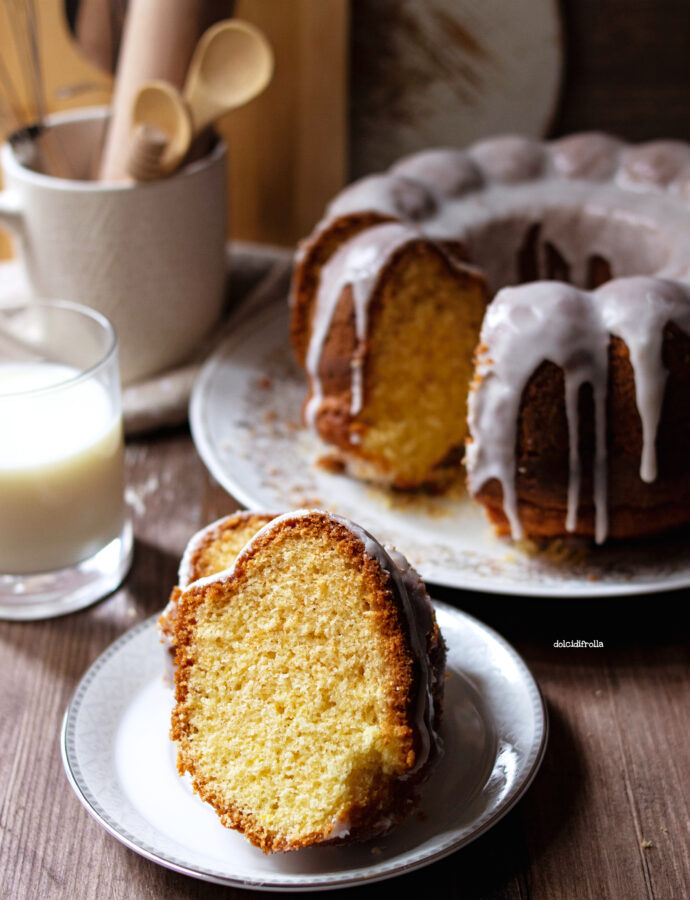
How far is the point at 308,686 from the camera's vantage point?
108 cm

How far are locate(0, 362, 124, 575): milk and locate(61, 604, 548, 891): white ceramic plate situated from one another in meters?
0.22

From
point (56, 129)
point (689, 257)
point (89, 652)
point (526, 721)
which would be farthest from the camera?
point (56, 129)

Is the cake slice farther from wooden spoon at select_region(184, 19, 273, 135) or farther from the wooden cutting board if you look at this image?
the wooden cutting board

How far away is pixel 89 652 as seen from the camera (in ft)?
4.85

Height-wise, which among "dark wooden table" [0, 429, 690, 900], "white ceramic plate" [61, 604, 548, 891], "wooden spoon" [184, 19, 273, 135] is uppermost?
"wooden spoon" [184, 19, 273, 135]

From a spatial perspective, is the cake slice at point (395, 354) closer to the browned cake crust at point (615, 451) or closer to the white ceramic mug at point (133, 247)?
the browned cake crust at point (615, 451)

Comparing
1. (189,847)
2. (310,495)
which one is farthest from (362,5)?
(189,847)

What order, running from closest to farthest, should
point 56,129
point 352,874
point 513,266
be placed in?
point 352,874
point 513,266
point 56,129

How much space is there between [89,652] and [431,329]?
74 cm

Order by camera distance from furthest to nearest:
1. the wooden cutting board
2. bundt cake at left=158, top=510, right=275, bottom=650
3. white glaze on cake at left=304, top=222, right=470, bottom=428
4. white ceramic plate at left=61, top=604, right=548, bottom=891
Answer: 1. the wooden cutting board
2. white glaze on cake at left=304, top=222, right=470, bottom=428
3. bundt cake at left=158, top=510, right=275, bottom=650
4. white ceramic plate at left=61, top=604, right=548, bottom=891

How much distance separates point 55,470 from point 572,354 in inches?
28.5

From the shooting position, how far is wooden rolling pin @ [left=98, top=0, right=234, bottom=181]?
197 centimetres

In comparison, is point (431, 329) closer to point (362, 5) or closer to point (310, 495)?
point (310, 495)

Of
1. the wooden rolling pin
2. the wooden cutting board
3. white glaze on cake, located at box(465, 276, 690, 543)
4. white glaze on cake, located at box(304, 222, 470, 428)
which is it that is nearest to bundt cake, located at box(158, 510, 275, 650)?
white glaze on cake, located at box(465, 276, 690, 543)
